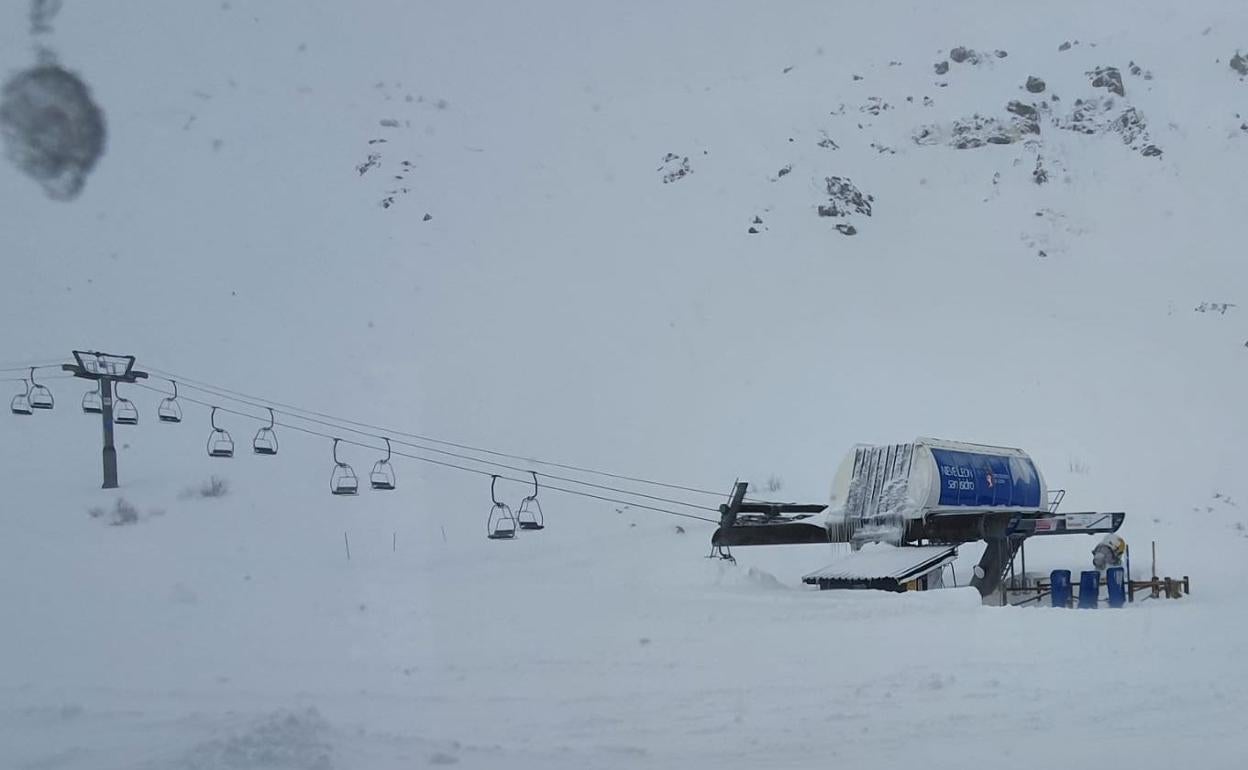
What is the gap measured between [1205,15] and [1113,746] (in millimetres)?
56099

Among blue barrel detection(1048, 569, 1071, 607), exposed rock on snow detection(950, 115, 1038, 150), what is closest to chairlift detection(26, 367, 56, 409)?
blue barrel detection(1048, 569, 1071, 607)

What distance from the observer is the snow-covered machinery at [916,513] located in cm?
1950

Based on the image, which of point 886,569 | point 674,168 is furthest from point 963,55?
point 886,569

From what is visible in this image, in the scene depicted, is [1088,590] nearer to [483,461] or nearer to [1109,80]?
[483,461]

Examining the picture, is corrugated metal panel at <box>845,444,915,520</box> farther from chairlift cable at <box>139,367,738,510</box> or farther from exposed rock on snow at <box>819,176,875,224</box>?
exposed rock on snow at <box>819,176,875,224</box>

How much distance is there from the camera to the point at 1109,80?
51156 mm

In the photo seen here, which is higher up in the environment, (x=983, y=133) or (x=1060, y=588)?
(x=983, y=133)

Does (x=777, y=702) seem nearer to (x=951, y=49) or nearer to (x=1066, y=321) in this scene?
(x=1066, y=321)

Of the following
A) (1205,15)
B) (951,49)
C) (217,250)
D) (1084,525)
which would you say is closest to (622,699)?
(1084,525)

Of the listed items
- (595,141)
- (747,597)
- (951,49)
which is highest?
(951,49)

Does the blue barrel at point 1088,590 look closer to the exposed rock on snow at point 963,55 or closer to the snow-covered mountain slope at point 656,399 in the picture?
the snow-covered mountain slope at point 656,399

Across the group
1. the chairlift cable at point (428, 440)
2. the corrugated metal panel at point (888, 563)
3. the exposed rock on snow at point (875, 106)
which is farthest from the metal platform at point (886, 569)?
the exposed rock on snow at point (875, 106)

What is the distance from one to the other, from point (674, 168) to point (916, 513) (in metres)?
31.3

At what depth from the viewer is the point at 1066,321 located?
38.9 meters
